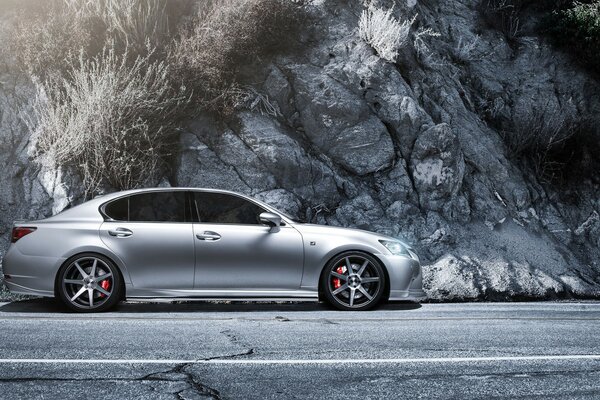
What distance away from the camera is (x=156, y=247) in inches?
369

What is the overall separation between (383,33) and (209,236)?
26.6 feet

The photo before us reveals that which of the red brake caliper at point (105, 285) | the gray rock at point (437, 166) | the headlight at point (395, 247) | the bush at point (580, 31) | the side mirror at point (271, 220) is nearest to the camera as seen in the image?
the red brake caliper at point (105, 285)

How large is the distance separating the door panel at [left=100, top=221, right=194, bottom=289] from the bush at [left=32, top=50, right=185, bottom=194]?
14.3ft

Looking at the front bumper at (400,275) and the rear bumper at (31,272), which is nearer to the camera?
the rear bumper at (31,272)

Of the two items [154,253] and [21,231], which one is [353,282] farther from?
[21,231]

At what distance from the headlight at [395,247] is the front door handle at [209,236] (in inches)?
83.4

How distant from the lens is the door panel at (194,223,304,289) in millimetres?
9422

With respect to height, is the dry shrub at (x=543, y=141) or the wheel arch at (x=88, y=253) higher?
the dry shrub at (x=543, y=141)

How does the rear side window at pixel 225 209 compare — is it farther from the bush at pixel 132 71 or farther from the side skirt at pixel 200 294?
the bush at pixel 132 71

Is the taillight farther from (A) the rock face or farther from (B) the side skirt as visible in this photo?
(A) the rock face

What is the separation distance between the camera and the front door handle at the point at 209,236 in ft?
30.9

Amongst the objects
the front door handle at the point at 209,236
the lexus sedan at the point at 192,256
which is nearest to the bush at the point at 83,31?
the lexus sedan at the point at 192,256

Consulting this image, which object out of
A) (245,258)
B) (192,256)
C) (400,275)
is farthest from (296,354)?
(400,275)

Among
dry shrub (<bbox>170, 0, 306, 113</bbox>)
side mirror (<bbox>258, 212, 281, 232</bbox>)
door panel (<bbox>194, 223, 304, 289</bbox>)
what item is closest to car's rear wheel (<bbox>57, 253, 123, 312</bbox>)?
door panel (<bbox>194, 223, 304, 289</bbox>)
